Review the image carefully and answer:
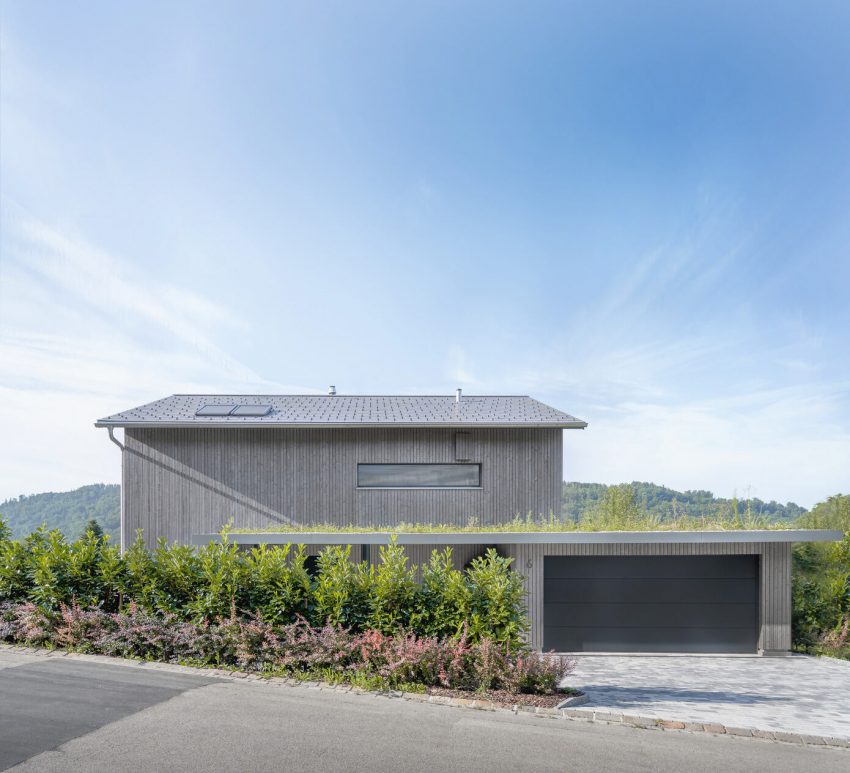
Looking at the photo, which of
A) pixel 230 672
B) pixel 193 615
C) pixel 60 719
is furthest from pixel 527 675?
pixel 60 719

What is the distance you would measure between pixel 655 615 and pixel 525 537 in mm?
3205

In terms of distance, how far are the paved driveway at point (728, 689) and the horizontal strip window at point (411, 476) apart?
4578 millimetres

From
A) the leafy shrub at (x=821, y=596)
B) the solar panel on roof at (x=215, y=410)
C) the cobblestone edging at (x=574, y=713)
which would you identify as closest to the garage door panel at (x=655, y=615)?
the leafy shrub at (x=821, y=596)

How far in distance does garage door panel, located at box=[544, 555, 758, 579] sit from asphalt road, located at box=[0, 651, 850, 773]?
210 inches

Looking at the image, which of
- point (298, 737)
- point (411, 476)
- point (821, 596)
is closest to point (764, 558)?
point (821, 596)

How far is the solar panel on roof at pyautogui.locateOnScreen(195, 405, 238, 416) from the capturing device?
47.8 feet

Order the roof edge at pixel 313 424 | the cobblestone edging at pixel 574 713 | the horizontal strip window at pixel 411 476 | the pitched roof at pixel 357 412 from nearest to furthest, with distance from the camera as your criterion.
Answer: the cobblestone edging at pixel 574 713 < the roof edge at pixel 313 424 < the pitched roof at pixel 357 412 < the horizontal strip window at pixel 411 476

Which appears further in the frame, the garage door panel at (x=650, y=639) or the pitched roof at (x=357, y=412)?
the pitched roof at (x=357, y=412)

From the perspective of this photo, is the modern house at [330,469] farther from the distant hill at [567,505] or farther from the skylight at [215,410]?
the distant hill at [567,505]

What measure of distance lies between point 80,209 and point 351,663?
9.74 m

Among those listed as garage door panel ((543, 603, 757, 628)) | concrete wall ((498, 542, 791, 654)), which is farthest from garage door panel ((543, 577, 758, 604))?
concrete wall ((498, 542, 791, 654))

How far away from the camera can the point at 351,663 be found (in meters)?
7.39

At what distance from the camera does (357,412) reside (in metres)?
15.0

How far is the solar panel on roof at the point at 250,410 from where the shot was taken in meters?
14.6
